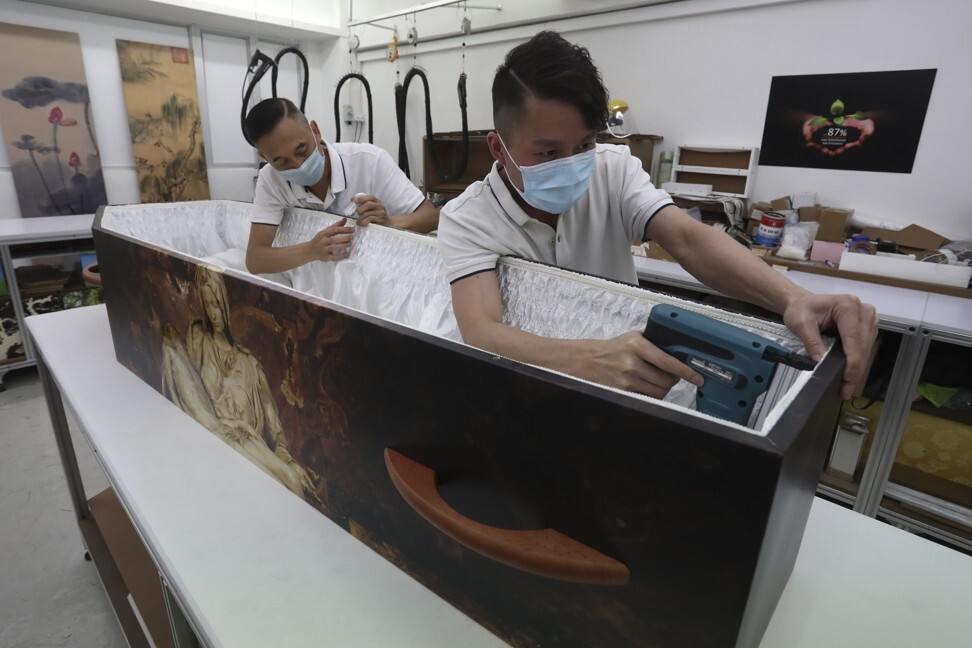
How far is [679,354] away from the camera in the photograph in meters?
0.59

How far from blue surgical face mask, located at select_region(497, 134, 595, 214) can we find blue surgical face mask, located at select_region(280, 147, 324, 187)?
816 millimetres

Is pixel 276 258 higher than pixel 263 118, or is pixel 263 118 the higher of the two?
pixel 263 118

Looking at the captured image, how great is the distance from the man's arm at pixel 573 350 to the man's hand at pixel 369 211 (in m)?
0.51

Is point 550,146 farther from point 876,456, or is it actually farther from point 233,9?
point 233,9

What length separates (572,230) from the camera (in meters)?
1.15

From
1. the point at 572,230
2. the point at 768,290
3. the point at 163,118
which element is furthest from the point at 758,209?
the point at 163,118

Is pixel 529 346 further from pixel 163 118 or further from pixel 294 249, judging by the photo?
pixel 163 118

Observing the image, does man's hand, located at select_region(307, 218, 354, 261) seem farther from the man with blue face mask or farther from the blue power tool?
the blue power tool

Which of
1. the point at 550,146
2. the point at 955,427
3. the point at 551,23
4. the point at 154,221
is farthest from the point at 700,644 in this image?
the point at 551,23

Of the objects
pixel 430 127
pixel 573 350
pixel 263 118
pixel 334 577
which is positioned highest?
pixel 430 127

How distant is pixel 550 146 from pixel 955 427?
1682 mm

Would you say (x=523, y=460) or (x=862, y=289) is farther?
(x=862, y=289)

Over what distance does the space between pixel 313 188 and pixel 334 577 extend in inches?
55.2

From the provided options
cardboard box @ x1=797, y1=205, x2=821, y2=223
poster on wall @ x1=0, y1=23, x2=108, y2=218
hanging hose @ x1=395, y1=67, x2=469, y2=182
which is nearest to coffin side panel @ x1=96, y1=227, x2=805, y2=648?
cardboard box @ x1=797, y1=205, x2=821, y2=223
